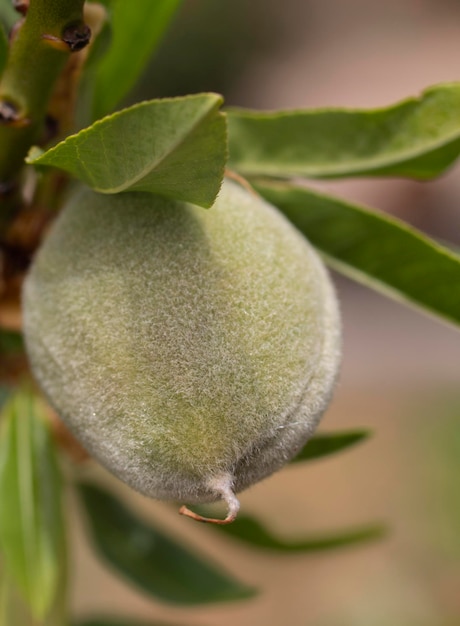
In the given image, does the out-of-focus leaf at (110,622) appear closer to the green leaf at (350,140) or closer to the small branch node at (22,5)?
the green leaf at (350,140)

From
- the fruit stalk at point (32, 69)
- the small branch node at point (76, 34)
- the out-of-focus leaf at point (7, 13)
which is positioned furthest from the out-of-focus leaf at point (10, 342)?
the small branch node at point (76, 34)

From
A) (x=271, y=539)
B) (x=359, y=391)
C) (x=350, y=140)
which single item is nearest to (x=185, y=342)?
(x=350, y=140)

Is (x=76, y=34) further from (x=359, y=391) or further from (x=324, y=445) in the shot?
(x=359, y=391)

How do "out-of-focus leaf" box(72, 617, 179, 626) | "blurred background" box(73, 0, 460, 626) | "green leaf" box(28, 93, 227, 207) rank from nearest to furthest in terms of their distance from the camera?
"green leaf" box(28, 93, 227, 207) → "out-of-focus leaf" box(72, 617, 179, 626) → "blurred background" box(73, 0, 460, 626)

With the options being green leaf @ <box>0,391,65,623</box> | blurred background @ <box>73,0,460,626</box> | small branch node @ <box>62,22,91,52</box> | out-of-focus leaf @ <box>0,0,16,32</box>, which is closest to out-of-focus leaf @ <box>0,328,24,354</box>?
green leaf @ <box>0,391,65,623</box>

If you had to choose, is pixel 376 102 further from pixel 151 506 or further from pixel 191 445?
pixel 191 445

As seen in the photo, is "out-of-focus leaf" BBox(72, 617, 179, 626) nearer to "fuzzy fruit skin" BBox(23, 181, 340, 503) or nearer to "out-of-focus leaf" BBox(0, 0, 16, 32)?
"fuzzy fruit skin" BBox(23, 181, 340, 503)
